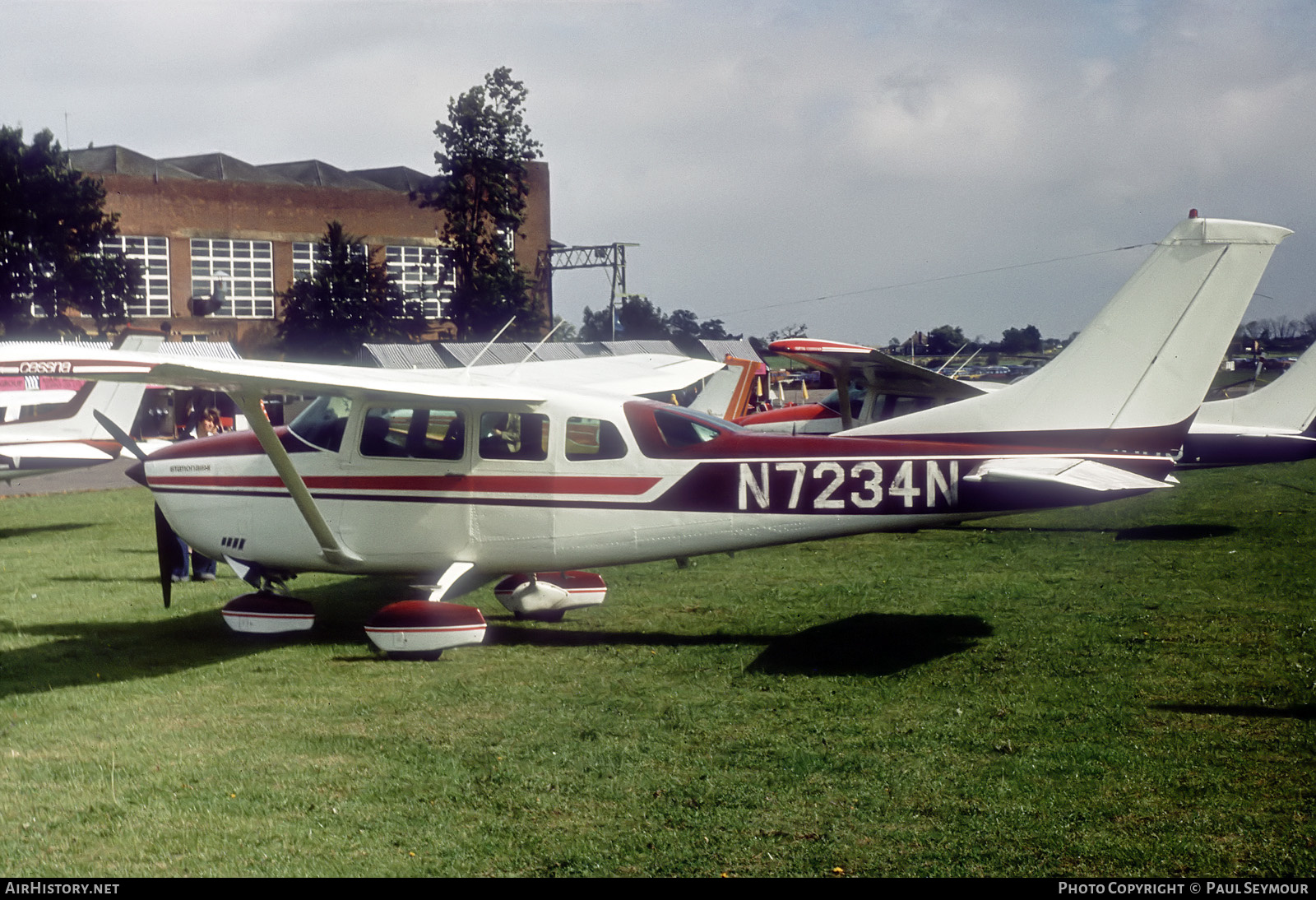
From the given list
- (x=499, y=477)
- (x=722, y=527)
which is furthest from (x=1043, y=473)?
(x=499, y=477)

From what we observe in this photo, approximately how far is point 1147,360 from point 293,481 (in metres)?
6.79

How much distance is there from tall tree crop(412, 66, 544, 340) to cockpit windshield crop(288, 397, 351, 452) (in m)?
51.0

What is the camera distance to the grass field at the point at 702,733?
4.91 meters

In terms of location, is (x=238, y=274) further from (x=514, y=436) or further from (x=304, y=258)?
(x=514, y=436)

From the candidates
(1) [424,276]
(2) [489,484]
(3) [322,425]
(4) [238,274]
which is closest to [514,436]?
(2) [489,484]

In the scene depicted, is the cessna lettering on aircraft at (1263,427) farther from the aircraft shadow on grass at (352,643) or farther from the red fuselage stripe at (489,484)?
the red fuselage stripe at (489,484)

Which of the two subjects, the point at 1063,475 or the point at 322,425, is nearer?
the point at 1063,475

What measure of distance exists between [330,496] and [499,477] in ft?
4.80

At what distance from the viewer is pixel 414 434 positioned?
9062mm

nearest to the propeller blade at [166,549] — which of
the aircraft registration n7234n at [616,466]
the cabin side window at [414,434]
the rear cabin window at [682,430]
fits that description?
the aircraft registration n7234n at [616,466]

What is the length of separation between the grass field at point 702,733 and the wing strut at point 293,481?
0.81 meters

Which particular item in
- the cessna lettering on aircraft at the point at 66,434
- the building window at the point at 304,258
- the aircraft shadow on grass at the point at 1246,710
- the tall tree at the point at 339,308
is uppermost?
the building window at the point at 304,258

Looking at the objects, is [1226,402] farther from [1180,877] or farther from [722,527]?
[1180,877]

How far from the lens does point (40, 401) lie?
18.4 metres
